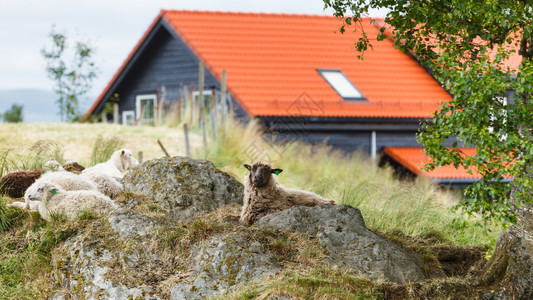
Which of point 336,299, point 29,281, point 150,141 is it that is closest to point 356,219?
point 336,299

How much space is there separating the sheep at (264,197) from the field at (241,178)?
150 centimetres

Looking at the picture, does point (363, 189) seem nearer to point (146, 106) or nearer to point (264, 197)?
point (264, 197)

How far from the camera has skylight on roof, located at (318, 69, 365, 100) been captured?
23.3 metres

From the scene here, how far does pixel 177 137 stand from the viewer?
20047 millimetres

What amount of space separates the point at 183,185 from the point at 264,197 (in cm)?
135

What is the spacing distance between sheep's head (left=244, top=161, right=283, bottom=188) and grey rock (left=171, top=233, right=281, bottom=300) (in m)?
1.05

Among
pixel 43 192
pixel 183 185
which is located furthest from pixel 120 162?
pixel 43 192

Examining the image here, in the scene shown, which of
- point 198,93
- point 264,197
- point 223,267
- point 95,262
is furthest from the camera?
point 198,93

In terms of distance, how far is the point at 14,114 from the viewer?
135ft

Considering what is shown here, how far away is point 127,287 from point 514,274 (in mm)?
4459

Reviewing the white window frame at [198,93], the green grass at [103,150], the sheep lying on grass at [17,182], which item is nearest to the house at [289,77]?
the white window frame at [198,93]

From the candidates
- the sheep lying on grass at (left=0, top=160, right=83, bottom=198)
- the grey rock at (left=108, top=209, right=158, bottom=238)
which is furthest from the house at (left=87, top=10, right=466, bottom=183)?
the grey rock at (left=108, top=209, right=158, bottom=238)

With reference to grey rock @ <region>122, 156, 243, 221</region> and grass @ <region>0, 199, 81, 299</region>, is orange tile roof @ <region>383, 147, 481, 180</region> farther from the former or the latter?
grass @ <region>0, 199, 81, 299</region>

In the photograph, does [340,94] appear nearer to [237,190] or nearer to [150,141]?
[150,141]
